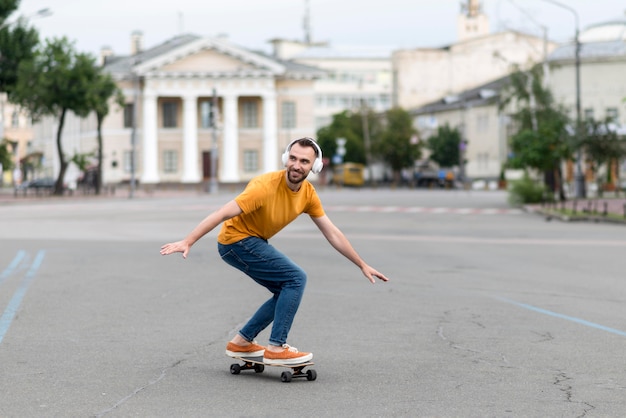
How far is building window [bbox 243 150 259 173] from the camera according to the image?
95.9m

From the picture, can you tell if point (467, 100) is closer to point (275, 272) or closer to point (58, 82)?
point (58, 82)

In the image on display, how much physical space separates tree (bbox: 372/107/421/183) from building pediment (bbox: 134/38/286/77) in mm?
14391

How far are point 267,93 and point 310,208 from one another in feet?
284

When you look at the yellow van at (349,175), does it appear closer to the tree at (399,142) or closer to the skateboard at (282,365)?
the tree at (399,142)

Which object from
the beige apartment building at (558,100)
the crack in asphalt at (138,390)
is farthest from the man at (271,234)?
the beige apartment building at (558,100)

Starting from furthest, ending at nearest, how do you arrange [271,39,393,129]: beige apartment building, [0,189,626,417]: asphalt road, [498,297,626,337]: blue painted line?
[271,39,393,129]: beige apartment building, [498,297,626,337]: blue painted line, [0,189,626,417]: asphalt road

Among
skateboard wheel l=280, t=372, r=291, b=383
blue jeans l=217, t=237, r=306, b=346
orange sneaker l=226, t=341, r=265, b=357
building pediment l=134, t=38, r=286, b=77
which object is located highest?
building pediment l=134, t=38, r=286, b=77

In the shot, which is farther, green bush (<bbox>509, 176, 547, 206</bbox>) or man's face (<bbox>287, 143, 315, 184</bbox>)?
green bush (<bbox>509, 176, 547, 206</bbox>)

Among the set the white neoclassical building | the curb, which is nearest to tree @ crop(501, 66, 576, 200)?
the curb

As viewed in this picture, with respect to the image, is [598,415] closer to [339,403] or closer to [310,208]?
[339,403]

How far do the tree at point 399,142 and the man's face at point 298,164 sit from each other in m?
96.1

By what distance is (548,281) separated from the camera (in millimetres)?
16719

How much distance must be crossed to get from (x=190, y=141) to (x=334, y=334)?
84691mm

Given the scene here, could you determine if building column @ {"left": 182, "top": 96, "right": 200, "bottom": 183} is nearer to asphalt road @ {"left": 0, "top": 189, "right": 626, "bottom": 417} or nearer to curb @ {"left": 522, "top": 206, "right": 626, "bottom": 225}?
curb @ {"left": 522, "top": 206, "right": 626, "bottom": 225}
